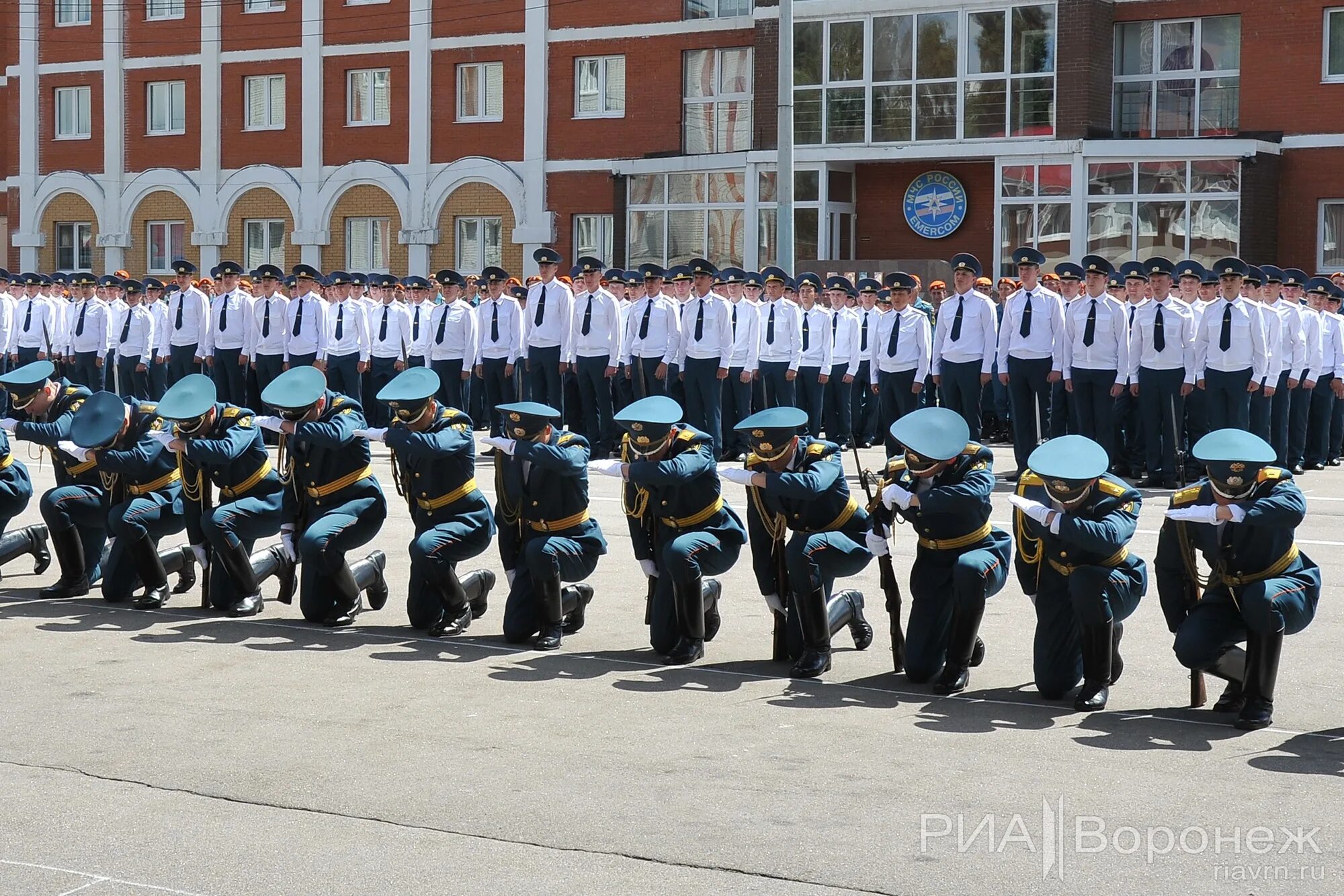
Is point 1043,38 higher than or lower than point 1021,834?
higher

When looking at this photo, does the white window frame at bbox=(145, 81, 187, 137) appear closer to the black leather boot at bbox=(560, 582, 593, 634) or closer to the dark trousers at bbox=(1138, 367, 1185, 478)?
the dark trousers at bbox=(1138, 367, 1185, 478)

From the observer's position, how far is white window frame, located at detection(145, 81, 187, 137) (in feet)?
137

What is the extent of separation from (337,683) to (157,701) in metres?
Result: 0.85

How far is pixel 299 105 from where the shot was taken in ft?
132

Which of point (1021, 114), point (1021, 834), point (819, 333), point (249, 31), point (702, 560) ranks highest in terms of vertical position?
point (249, 31)

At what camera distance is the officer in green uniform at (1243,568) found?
296 inches

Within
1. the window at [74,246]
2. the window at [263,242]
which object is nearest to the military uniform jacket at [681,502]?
the window at [263,242]

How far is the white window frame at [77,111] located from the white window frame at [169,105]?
63.5 inches

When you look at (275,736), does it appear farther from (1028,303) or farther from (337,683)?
(1028,303)

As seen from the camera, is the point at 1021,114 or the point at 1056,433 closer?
the point at 1056,433

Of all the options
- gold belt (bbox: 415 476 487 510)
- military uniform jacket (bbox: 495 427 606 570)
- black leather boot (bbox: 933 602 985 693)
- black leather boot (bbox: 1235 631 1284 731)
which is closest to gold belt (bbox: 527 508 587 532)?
military uniform jacket (bbox: 495 427 606 570)

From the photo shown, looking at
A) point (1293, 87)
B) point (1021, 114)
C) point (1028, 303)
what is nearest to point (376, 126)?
point (1021, 114)

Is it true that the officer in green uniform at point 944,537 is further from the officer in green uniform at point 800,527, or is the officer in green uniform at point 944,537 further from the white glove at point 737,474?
the white glove at point 737,474

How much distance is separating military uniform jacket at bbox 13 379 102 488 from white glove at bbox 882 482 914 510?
17.7ft
